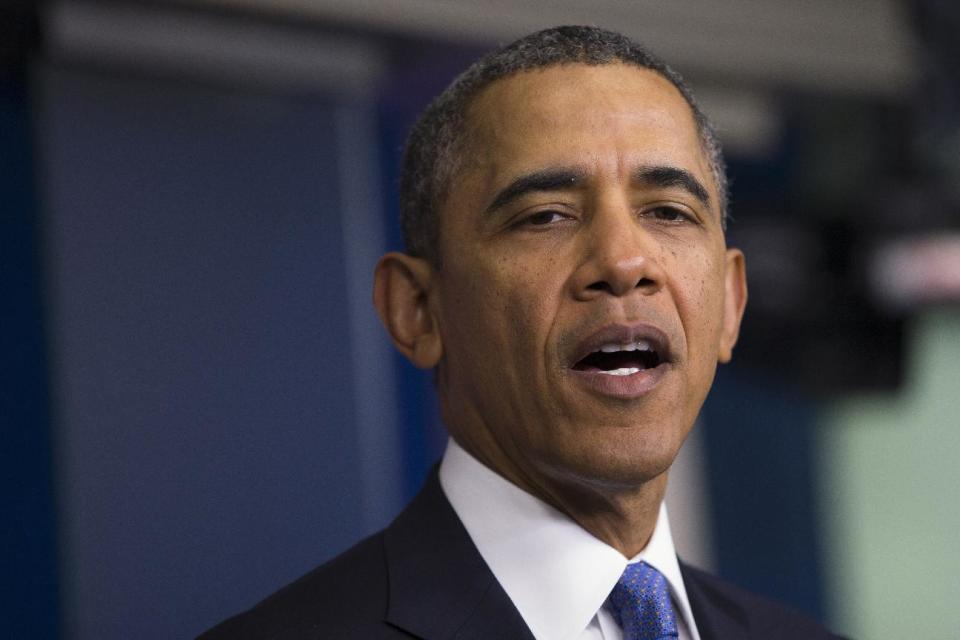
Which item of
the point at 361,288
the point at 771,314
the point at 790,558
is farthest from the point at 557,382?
the point at 790,558

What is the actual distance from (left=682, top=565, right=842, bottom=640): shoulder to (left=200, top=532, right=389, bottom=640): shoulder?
1.18 ft

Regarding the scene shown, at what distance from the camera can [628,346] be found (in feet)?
4.32

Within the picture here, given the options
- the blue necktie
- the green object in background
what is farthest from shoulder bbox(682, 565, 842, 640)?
the green object in background

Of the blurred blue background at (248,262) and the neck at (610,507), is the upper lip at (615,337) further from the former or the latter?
the blurred blue background at (248,262)

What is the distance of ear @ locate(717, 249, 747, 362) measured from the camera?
61.6 inches

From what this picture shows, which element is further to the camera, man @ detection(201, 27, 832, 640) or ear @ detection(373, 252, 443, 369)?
ear @ detection(373, 252, 443, 369)

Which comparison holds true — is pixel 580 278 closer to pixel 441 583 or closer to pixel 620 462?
A: pixel 620 462

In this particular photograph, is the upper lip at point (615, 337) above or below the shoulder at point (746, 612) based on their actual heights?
above

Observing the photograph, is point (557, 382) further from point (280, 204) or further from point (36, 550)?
point (280, 204)

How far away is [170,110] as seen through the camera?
3.04 meters

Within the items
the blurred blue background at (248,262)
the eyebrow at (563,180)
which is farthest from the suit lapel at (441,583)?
the blurred blue background at (248,262)

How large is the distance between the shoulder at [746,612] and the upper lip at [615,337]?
33 centimetres

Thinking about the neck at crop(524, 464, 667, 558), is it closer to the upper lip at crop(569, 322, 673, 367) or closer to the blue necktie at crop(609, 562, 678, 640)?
the blue necktie at crop(609, 562, 678, 640)

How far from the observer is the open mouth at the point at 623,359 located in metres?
1.32
